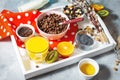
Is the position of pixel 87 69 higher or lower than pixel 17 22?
lower

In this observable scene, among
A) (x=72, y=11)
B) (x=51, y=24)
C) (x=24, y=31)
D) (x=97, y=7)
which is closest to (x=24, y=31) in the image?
(x=24, y=31)

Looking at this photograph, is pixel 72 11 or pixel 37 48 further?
pixel 72 11

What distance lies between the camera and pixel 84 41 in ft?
3.25

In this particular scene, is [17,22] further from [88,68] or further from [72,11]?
[88,68]

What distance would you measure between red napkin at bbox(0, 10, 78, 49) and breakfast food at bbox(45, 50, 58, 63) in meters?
0.06

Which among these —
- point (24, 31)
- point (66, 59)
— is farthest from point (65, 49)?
point (24, 31)

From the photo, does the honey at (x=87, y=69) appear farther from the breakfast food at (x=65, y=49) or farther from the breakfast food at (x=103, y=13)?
the breakfast food at (x=103, y=13)

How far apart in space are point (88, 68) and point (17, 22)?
321mm

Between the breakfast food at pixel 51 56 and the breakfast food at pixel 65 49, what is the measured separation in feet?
0.08

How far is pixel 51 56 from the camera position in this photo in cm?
94

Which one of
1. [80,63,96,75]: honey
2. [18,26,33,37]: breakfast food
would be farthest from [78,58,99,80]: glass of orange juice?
[18,26,33,37]: breakfast food

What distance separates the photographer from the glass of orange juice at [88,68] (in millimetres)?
924

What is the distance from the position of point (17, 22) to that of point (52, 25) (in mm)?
140

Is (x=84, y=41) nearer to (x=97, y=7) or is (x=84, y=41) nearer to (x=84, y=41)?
(x=84, y=41)
